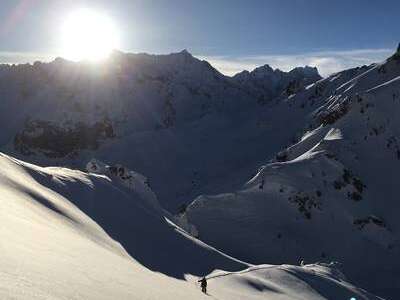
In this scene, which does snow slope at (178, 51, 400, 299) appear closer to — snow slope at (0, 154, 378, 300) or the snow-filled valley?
the snow-filled valley

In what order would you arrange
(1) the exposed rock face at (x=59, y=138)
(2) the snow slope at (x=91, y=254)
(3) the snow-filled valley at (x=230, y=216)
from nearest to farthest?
(2) the snow slope at (x=91, y=254)
(3) the snow-filled valley at (x=230, y=216)
(1) the exposed rock face at (x=59, y=138)

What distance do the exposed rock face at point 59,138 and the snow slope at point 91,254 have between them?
115252mm

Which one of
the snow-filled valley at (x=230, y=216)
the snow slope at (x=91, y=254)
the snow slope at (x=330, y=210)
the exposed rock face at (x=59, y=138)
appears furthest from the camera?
the exposed rock face at (x=59, y=138)

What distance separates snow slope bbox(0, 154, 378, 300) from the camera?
15.8 meters

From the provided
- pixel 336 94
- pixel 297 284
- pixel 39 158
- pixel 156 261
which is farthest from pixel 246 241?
pixel 39 158

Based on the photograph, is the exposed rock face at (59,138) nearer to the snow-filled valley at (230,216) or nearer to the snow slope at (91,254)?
the snow-filled valley at (230,216)

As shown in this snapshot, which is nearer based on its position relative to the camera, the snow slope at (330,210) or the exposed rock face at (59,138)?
the snow slope at (330,210)

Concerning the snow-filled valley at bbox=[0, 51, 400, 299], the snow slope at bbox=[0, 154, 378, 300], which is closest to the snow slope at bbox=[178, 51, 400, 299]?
the snow-filled valley at bbox=[0, 51, 400, 299]

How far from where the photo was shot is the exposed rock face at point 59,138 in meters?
178

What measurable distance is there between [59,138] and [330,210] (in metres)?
131

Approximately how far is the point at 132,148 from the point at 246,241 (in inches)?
3099

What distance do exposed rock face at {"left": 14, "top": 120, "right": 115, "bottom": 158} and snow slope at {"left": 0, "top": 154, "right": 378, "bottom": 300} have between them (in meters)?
115

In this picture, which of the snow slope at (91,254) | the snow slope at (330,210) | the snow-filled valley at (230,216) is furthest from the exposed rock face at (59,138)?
the snow slope at (91,254)

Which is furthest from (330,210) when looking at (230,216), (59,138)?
(59,138)
